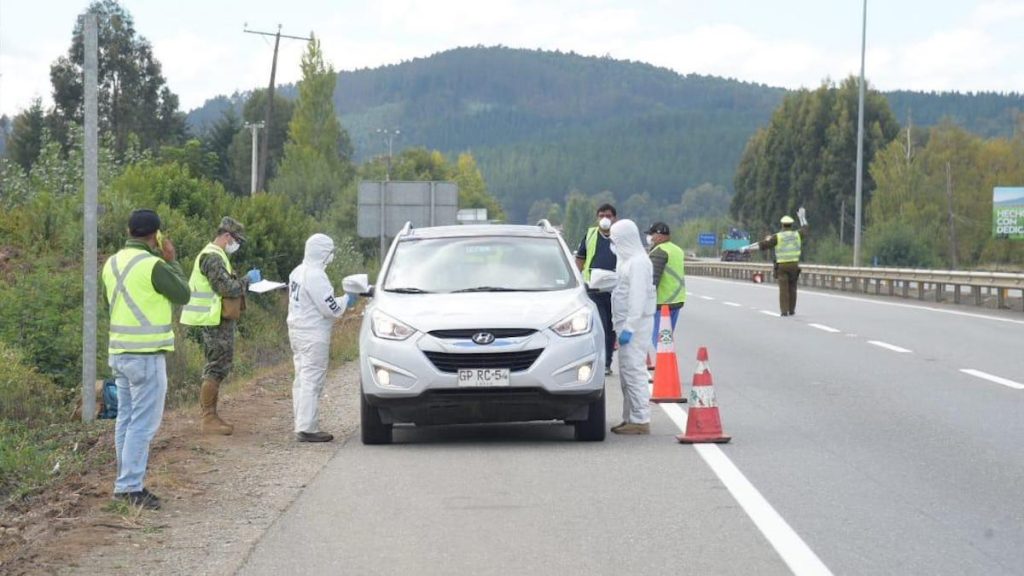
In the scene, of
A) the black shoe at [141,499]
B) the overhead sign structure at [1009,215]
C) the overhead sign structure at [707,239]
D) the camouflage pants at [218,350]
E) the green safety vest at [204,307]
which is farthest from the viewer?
the overhead sign structure at [707,239]

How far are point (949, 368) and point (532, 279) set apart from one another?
750cm

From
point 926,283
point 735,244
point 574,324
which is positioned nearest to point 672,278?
point 574,324

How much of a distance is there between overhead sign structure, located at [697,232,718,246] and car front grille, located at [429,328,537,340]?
166 meters

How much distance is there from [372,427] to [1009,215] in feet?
167

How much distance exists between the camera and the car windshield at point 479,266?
11.9m

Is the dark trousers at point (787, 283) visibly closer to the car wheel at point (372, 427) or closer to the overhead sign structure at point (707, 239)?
the car wheel at point (372, 427)

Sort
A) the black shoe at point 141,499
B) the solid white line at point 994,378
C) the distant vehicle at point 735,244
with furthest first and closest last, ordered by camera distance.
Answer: the distant vehicle at point 735,244
the solid white line at point 994,378
the black shoe at point 141,499

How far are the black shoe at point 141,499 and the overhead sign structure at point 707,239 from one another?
16871cm

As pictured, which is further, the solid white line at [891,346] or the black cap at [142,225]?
the solid white line at [891,346]

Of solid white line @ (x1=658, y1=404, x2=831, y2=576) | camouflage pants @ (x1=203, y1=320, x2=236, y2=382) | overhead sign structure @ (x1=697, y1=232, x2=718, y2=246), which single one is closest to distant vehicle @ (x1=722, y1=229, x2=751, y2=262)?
overhead sign structure @ (x1=697, y1=232, x2=718, y2=246)

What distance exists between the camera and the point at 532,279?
1200 centimetres

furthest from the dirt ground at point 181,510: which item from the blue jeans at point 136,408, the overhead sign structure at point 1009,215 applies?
the overhead sign structure at point 1009,215

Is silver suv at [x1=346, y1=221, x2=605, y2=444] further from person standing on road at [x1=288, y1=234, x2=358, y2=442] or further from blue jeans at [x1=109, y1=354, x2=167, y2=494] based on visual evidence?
blue jeans at [x1=109, y1=354, x2=167, y2=494]

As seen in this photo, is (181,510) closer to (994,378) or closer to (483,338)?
(483,338)
